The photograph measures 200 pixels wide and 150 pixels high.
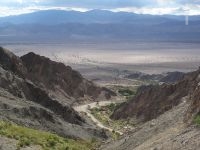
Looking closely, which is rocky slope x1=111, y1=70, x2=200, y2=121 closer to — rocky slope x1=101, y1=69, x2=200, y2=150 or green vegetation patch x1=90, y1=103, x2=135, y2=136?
green vegetation patch x1=90, y1=103, x2=135, y2=136

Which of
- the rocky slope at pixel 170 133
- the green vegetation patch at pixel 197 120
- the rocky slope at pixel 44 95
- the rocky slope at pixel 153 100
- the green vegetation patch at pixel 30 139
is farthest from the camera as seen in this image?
the rocky slope at pixel 153 100

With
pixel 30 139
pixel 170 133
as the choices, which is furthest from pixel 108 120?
pixel 170 133

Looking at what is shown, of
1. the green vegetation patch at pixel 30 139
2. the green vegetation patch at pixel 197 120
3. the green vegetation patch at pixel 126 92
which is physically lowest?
the green vegetation patch at pixel 126 92

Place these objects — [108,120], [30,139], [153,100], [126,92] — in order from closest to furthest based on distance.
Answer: [30,139], [108,120], [153,100], [126,92]

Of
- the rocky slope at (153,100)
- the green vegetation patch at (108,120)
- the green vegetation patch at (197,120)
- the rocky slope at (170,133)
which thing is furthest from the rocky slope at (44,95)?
the green vegetation patch at (197,120)

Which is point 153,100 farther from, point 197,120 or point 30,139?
point 197,120

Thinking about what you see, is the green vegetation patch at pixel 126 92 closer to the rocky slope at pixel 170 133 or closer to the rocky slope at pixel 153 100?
the rocky slope at pixel 153 100

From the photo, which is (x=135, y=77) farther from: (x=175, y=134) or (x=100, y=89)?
(x=175, y=134)

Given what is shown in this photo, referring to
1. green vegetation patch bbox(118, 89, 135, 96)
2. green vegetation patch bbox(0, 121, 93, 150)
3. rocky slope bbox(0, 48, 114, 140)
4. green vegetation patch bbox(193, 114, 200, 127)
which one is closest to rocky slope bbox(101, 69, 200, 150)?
green vegetation patch bbox(193, 114, 200, 127)

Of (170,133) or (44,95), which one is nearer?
(170,133)
